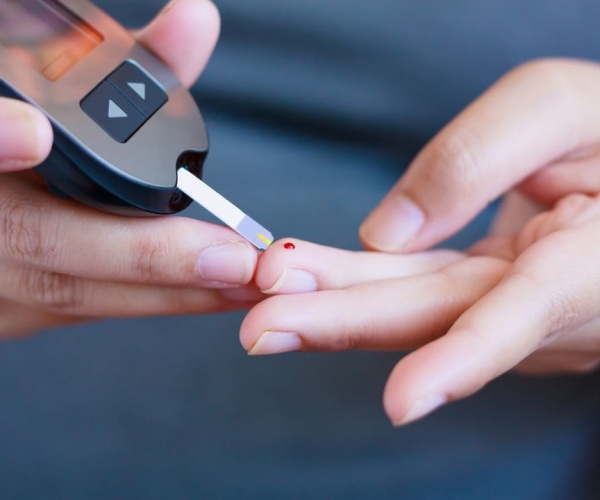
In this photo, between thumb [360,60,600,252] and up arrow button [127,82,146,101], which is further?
thumb [360,60,600,252]

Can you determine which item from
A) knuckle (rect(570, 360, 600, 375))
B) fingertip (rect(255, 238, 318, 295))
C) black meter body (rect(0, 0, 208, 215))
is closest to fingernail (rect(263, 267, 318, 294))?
fingertip (rect(255, 238, 318, 295))

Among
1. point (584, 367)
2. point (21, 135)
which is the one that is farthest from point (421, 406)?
point (584, 367)

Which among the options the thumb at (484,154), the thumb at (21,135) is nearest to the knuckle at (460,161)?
the thumb at (484,154)

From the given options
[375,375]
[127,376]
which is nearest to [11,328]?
[127,376]

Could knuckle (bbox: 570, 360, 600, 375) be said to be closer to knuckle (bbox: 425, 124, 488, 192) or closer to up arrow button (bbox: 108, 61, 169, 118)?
knuckle (bbox: 425, 124, 488, 192)

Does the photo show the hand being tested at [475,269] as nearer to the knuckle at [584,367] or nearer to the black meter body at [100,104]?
the knuckle at [584,367]

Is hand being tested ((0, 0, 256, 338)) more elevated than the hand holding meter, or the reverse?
the hand holding meter

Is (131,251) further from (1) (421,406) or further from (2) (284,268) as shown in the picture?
(1) (421,406)
